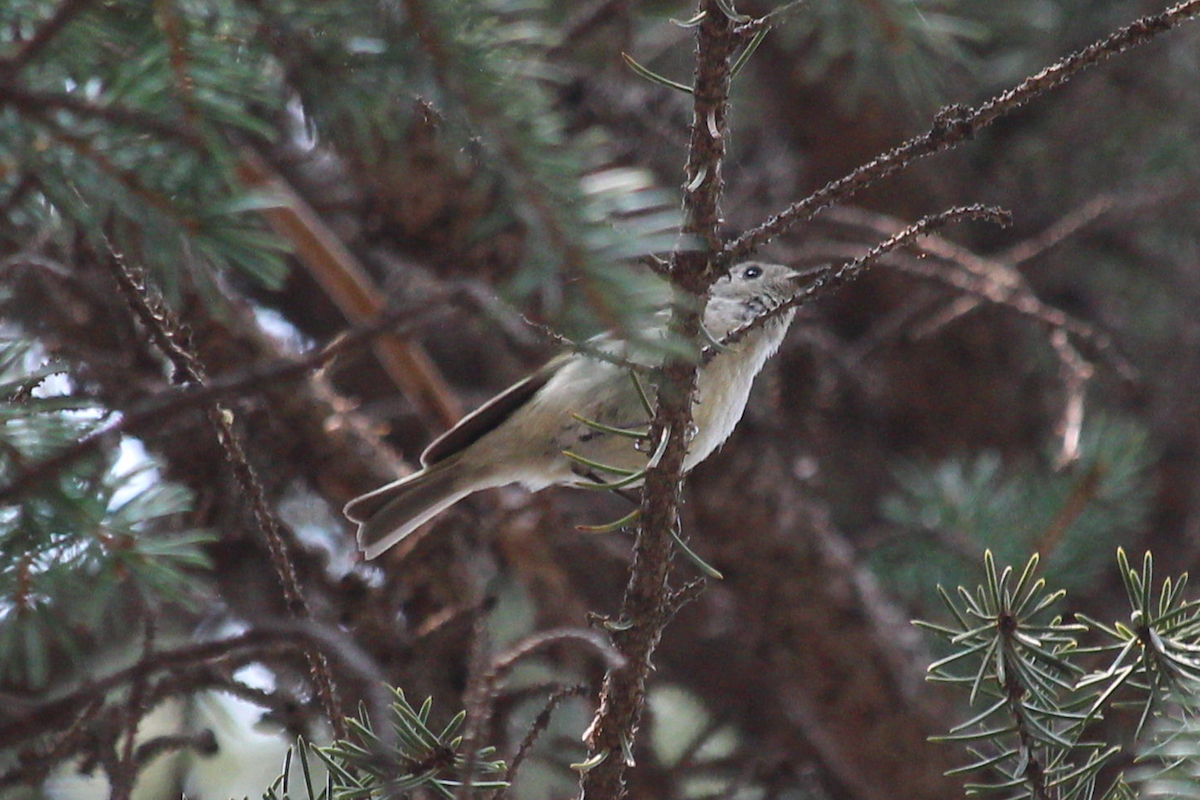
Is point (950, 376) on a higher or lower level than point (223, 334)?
lower

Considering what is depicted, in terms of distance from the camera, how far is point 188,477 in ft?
7.54

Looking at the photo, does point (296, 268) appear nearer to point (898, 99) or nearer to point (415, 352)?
point (415, 352)

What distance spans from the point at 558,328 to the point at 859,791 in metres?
2.15

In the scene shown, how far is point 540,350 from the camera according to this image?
119 inches

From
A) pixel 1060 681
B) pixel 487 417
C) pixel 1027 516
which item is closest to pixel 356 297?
pixel 487 417

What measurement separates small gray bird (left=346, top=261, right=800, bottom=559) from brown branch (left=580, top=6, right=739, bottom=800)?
0.94 meters

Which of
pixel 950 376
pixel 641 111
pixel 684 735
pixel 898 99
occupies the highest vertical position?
pixel 641 111

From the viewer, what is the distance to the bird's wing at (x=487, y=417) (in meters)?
2.33

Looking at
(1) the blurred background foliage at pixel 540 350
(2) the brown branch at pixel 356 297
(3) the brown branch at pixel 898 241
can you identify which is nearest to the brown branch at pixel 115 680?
(1) the blurred background foliage at pixel 540 350

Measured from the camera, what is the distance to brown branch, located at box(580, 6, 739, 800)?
3.74 feet

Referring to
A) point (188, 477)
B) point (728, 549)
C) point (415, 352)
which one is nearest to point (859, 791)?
point (728, 549)

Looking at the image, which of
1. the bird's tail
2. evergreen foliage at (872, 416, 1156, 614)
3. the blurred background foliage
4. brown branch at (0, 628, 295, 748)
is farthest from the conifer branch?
evergreen foliage at (872, 416, 1156, 614)

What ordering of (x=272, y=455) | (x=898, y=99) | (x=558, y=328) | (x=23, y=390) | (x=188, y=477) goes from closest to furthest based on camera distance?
1. (x=558, y=328)
2. (x=23, y=390)
3. (x=188, y=477)
4. (x=272, y=455)
5. (x=898, y=99)

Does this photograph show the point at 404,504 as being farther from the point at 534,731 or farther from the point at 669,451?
the point at 534,731
